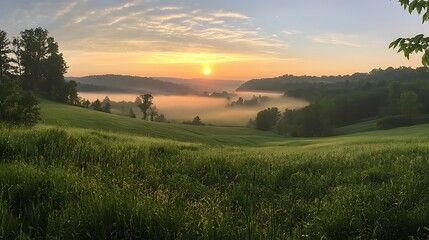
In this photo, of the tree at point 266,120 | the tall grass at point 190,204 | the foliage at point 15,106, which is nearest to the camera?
the tall grass at point 190,204

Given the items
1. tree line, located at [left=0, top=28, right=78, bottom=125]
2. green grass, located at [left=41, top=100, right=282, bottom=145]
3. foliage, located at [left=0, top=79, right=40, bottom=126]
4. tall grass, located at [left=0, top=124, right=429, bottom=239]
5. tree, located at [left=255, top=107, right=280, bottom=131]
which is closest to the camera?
tall grass, located at [left=0, top=124, right=429, bottom=239]

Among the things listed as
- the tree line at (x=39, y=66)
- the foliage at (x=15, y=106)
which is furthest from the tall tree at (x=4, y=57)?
the foliage at (x=15, y=106)

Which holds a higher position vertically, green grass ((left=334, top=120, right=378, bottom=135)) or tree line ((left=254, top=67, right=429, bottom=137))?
tree line ((left=254, top=67, right=429, bottom=137))

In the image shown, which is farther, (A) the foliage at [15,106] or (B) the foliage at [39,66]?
(B) the foliage at [39,66]

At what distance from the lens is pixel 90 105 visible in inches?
4737

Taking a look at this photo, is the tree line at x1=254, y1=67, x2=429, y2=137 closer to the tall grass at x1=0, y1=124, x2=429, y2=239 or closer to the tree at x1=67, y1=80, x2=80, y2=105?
the tree at x1=67, y1=80, x2=80, y2=105

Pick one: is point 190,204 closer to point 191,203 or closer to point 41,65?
point 191,203

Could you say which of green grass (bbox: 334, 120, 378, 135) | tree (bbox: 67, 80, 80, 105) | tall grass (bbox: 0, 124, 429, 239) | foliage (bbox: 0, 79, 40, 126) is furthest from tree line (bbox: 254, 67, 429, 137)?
tall grass (bbox: 0, 124, 429, 239)

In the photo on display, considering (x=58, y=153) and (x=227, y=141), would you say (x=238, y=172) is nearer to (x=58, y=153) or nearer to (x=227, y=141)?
(x=58, y=153)

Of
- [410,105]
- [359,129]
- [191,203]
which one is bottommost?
[359,129]

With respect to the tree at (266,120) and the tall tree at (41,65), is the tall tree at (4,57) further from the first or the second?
the tree at (266,120)

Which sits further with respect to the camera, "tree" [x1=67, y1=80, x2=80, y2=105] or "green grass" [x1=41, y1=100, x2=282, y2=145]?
"tree" [x1=67, y1=80, x2=80, y2=105]

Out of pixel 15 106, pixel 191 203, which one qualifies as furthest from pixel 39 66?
pixel 191 203

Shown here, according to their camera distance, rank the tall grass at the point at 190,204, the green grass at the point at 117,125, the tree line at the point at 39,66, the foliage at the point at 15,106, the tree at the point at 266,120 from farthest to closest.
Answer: the tree at the point at 266,120, the tree line at the point at 39,66, the green grass at the point at 117,125, the foliage at the point at 15,106, the tall grass at the point at 190,204
